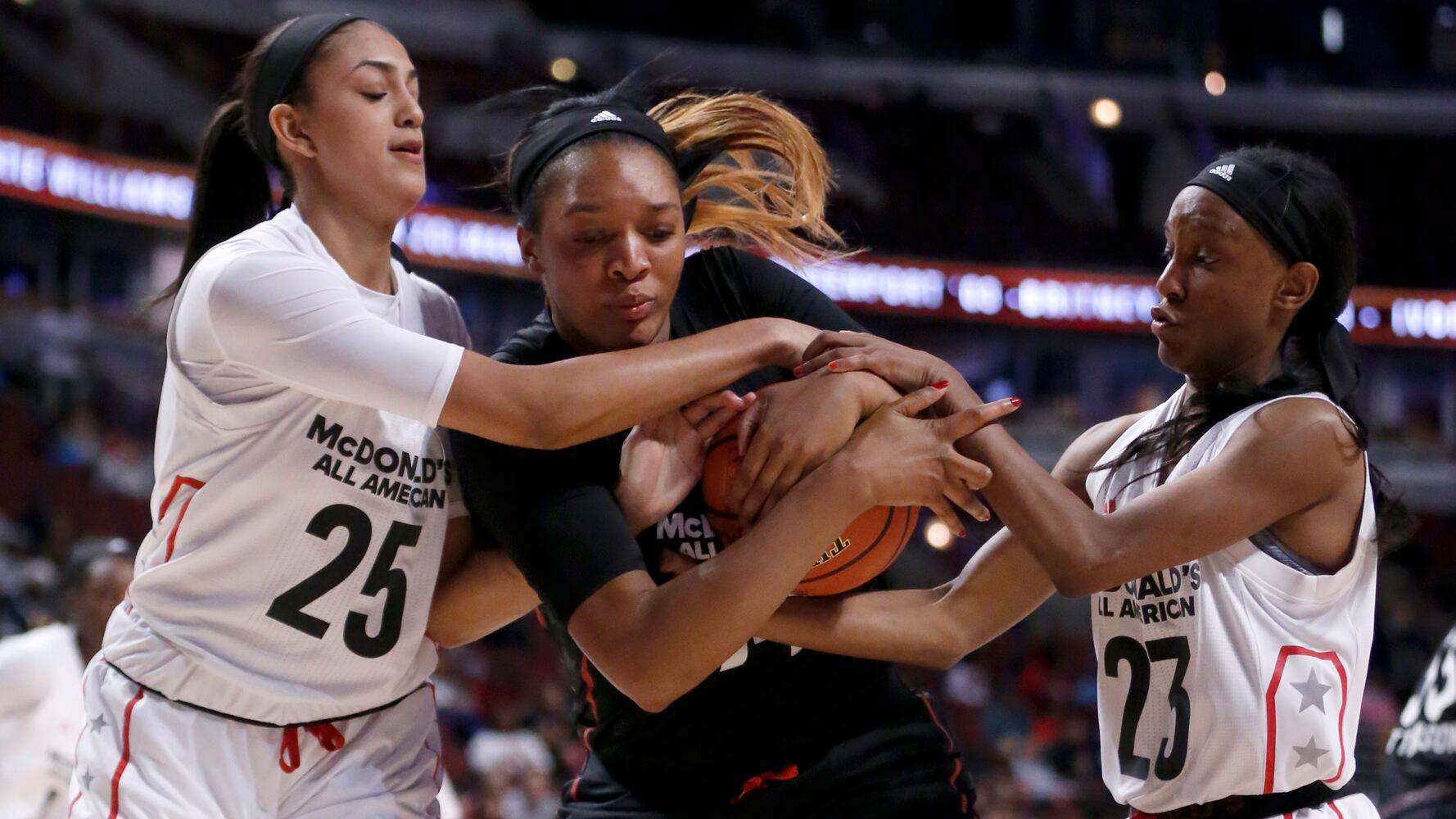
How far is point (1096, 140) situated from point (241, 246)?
56.9 ft

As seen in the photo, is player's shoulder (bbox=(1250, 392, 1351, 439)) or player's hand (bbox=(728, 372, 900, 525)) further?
player's shoulder (bbox=(1250, 392, 1351, 439))

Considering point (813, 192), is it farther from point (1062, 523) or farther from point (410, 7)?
point (410, 7)

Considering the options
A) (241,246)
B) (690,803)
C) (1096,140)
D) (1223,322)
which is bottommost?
(1096,140)

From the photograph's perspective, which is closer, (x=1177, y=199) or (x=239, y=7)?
(x=1177, y=199)

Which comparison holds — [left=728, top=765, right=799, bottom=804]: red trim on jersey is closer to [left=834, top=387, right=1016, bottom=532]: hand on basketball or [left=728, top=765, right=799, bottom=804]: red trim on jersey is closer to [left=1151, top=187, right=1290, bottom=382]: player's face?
[left=834, top=387, right=1016, bottom=532]: hand on basketball

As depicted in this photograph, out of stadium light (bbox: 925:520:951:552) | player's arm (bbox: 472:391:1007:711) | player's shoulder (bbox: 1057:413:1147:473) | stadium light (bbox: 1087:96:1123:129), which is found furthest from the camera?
stadium light (bbox: 1087:96:1123:129)

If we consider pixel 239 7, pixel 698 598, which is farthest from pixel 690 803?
pixel 239 7

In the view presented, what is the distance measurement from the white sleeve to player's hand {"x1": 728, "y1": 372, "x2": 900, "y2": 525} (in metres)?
0.55

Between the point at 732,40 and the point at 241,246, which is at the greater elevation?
the point at 241,246

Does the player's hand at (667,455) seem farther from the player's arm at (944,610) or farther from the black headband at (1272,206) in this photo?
the black headband at (1272,206)

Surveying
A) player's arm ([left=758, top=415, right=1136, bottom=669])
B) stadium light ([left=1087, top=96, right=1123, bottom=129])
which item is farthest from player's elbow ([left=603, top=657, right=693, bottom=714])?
stadium light ([left=1087, top=96, right=1123, bottom=129])

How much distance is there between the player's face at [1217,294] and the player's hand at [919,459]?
1.30 ft

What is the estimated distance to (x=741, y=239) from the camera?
3471 millimetres

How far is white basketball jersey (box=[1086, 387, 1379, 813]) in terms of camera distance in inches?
104
